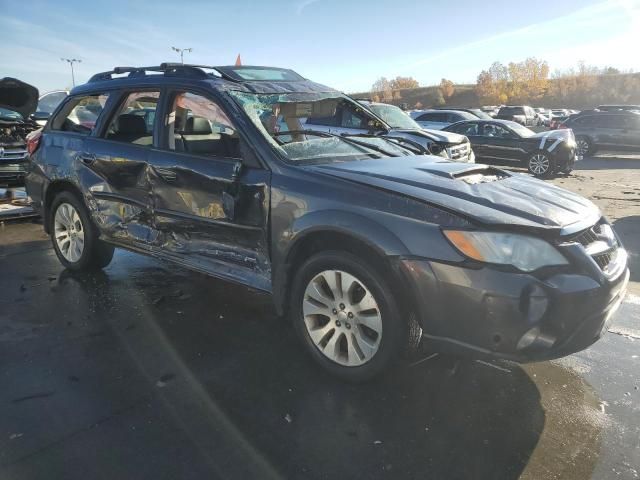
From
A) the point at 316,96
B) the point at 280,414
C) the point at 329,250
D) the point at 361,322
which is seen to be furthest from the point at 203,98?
the point at 280,414

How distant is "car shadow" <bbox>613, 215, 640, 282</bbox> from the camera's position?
5.65 meters

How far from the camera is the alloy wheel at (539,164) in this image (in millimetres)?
13859

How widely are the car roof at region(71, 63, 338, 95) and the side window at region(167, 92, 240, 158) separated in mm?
141

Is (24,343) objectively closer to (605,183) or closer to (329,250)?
(329,250)

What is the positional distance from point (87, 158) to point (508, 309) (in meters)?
3.86

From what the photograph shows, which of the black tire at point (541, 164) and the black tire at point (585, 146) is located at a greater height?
the black tire at point (585, 146)

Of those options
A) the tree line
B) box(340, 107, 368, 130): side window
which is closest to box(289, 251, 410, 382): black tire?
box(340, 107, 368, 130): side window

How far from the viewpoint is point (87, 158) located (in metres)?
4.66

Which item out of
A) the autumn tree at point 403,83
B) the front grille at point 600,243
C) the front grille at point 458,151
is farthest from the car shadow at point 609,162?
the autumn tree at point 403,83

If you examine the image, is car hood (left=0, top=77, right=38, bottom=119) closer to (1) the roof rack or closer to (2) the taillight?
(2) the taillight

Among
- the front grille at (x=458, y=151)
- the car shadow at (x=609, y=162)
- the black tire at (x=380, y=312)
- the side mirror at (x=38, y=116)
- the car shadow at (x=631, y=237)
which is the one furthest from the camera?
the car shadow at (x=609, y=162)

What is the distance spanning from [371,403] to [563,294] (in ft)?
3.92

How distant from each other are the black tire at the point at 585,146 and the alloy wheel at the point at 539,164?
6647 millimetres

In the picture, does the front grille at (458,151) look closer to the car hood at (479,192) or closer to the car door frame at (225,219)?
the car hood at (479,192)
